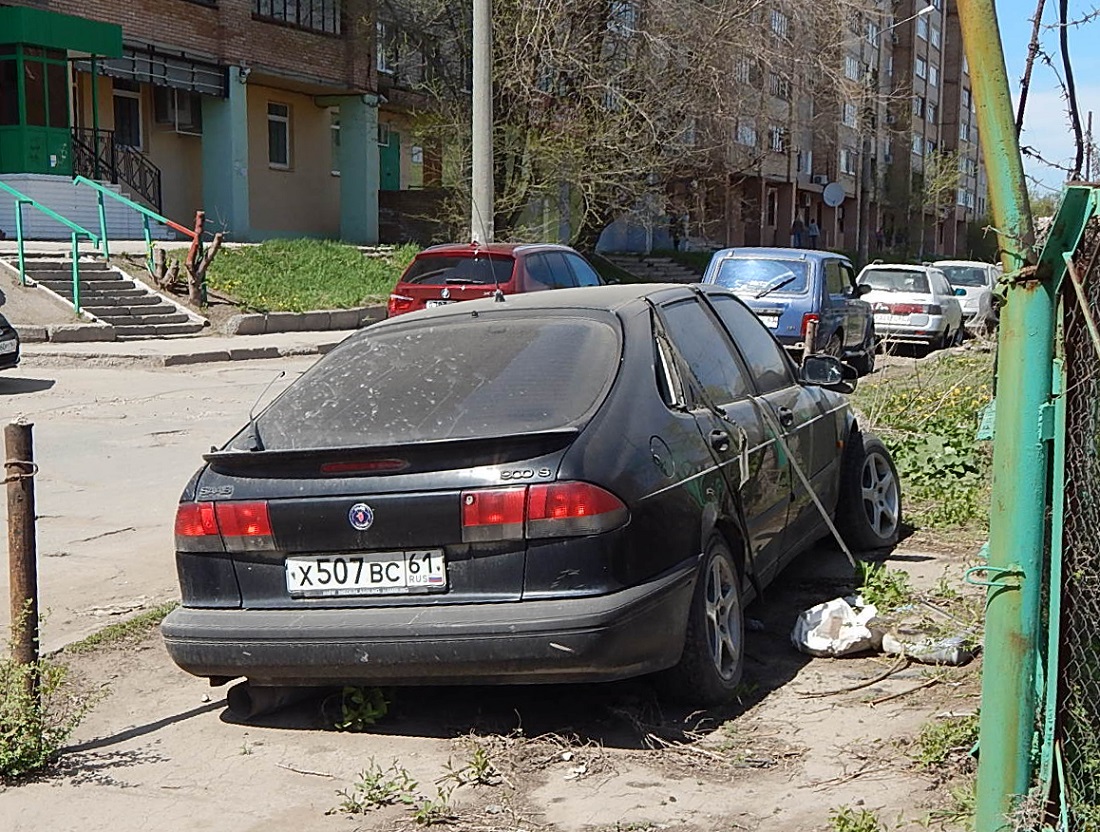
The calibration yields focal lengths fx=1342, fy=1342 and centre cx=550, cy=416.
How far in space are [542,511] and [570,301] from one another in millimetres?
1366

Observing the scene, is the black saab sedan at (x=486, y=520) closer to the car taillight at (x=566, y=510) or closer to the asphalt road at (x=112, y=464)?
the car taillight at (x=566, y=510)

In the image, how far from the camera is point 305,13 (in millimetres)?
31875

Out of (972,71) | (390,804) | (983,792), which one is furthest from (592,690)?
(972,71)

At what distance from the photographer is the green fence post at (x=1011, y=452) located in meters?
3.21

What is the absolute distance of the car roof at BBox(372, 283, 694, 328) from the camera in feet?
17.3

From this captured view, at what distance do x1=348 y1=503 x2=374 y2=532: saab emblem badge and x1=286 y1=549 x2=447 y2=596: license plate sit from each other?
10cm

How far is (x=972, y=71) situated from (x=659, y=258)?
123 feet

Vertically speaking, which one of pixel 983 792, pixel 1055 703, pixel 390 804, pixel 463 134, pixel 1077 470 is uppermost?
pixel 463 134

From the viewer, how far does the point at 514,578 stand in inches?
169

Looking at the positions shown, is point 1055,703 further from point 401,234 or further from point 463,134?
point 401,234

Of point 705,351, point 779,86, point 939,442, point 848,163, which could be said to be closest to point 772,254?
point 939,442

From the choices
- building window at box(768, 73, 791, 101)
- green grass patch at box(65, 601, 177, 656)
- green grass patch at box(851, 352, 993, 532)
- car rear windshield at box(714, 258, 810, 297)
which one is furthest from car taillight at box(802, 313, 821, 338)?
building window at box(768, 73, 791, 101)

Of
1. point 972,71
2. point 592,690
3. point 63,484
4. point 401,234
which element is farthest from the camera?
point 401,234

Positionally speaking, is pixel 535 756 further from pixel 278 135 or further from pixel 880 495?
pixel 278 135
